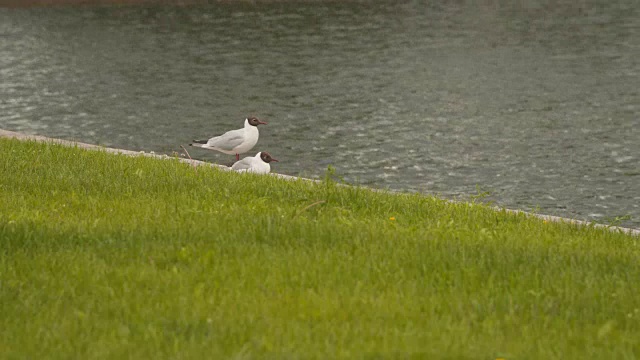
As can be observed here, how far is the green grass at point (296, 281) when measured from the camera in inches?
239

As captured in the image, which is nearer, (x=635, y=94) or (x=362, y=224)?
(x=362, y=224)

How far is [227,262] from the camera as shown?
25.2ft

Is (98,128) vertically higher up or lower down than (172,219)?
lower down

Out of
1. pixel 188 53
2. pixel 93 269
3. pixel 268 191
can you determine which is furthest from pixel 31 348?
pixel 188 53

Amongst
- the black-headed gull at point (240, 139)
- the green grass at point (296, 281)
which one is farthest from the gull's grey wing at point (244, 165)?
the green grass at point (296, 281)

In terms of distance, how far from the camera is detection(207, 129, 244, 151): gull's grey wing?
17.8 m

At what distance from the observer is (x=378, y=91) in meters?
30.9

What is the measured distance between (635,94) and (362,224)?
21968 mm

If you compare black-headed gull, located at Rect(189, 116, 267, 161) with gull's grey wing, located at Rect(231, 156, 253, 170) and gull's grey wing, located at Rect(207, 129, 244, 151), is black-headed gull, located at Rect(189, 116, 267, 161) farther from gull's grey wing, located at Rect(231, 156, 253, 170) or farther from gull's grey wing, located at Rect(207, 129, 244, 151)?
gull's grey wing, located at Rect(231, 156, 253, 170)

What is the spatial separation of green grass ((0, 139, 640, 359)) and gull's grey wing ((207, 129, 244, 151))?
7.09 meters

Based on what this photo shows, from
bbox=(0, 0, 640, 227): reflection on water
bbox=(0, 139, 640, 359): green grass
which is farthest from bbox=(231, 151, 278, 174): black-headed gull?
bbox=(0, 0, 640, 227): reflection on water

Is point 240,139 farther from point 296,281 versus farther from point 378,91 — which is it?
point 378,91

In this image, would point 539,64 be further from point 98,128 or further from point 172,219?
point 172,219

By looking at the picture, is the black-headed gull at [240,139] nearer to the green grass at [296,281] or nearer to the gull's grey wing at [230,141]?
the gull's grey wing at [230,141]
